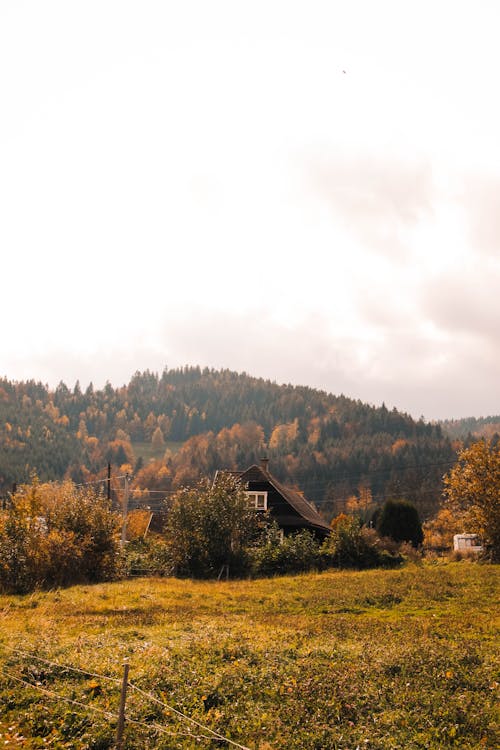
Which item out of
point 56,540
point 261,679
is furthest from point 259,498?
point 261,679

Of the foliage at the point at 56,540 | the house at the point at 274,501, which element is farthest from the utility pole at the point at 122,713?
the house at the point at 274,501

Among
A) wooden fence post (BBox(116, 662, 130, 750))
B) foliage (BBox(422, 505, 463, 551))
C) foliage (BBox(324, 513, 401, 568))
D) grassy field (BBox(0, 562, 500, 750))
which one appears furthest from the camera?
foliage (BBox(422, 505, 463, 551))

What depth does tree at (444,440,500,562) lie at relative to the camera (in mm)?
44031

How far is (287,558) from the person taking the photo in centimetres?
4541

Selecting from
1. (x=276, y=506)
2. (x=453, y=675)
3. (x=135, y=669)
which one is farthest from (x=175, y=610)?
(x=276, y=506)

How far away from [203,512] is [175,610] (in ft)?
59.2

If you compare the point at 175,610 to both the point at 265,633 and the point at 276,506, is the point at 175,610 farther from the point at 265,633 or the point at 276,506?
the point at 276,506

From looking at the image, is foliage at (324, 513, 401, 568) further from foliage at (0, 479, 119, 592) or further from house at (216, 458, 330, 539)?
foliage at (0, 479, 119, 592)

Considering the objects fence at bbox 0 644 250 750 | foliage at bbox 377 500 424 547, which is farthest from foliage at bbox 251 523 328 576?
fence at bbox 0 644 250 750

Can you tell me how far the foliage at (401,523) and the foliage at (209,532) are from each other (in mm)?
18168

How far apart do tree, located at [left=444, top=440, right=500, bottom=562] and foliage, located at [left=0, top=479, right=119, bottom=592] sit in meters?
24.1

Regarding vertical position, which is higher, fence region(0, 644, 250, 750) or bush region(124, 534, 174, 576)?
fence region(0, 644, 250, 750)

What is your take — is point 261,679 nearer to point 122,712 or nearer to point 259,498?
point 122,712

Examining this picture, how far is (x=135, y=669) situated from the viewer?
1543cm
